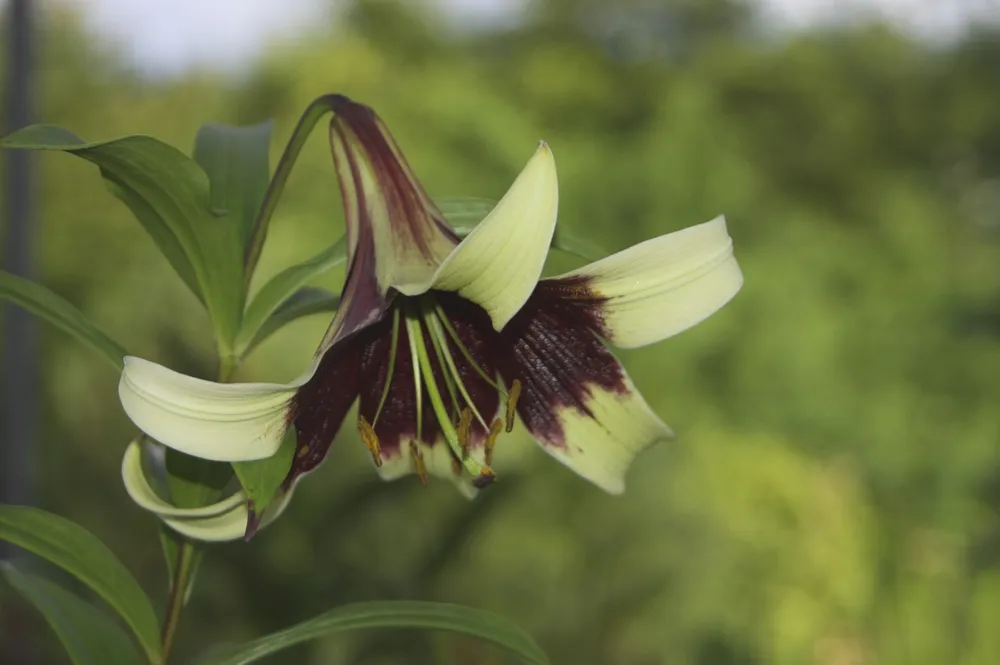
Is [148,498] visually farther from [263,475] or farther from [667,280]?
[667,280]

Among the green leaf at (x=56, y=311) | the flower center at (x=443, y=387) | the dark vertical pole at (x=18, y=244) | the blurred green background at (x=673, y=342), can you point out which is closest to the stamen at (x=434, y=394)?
the flower center at (x=443, y=387)

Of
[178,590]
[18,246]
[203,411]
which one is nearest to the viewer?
[203,411]

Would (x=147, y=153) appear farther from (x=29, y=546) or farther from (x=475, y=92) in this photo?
(x=475, y=92)

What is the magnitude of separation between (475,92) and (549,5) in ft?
2.35

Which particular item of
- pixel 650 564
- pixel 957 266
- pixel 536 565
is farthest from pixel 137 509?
pixel 957 266

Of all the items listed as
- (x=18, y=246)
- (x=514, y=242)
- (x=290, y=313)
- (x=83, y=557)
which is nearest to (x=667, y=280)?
(x=514, y=242)

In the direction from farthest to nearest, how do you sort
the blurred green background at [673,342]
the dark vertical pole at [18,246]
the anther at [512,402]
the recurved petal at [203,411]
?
the blurred green background at [673,342], the dark vertical pole at [18,246], the anther at [512,402], the recurved petal at [203,411]

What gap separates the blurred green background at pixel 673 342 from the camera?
1.63 metres

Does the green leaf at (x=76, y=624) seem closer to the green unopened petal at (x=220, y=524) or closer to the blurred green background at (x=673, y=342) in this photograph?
the green unopened petal at (x=220, y=524)

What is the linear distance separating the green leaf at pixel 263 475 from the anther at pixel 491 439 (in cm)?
10

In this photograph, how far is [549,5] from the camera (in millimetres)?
3730

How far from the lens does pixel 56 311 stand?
0.41 meters

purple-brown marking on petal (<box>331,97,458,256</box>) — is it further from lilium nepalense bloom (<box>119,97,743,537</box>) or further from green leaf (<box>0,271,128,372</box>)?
green leaf (<box>0,271,128,372</box>)

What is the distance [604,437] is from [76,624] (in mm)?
248
